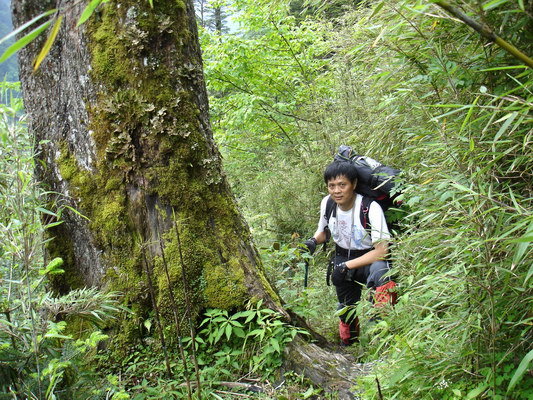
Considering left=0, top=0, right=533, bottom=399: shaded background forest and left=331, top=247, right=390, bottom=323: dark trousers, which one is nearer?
left=0, top=0, right=533, bottom=399: shaded background forest

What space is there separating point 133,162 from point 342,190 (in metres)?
2.05

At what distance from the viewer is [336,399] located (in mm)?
2639

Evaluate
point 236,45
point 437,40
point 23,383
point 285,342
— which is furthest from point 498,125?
point 236,45

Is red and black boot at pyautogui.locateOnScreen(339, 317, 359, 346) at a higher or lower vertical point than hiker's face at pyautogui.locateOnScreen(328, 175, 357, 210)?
lower

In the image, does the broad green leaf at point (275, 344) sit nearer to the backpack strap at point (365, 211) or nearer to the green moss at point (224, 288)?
the green moss at point (224, 288)

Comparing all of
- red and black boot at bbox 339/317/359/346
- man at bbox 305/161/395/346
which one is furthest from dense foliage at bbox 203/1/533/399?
man at bbox 305/161/395/346

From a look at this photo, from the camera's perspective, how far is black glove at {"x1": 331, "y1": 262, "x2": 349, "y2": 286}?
166 inches

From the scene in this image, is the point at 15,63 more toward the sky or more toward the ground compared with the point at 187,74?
more toward the sky

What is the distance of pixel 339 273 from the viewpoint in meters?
4.35

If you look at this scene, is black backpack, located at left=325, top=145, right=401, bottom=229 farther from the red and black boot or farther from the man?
the red and black boot

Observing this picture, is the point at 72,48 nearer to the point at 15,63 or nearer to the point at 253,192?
the point at 15,63

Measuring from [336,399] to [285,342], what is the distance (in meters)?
0.48

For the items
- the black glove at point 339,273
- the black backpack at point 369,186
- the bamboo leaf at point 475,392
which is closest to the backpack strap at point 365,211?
the black backpack at point 369,186

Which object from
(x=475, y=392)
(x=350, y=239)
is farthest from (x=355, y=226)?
(x=475, y=392)
